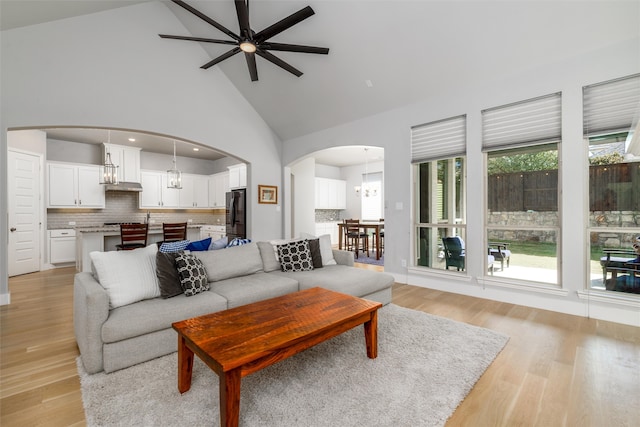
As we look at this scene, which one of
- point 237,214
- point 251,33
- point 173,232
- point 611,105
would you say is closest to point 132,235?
point 173,232

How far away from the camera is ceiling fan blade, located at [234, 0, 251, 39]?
2.48 meters

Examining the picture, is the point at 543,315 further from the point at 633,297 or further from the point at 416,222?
the point at 416,222

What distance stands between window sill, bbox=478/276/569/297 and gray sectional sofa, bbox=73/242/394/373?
1402 millimetres

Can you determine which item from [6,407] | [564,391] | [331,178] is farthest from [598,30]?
[331,178]

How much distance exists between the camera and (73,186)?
6.44m

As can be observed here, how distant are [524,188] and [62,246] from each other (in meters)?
8.36

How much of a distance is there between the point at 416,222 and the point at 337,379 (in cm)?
316

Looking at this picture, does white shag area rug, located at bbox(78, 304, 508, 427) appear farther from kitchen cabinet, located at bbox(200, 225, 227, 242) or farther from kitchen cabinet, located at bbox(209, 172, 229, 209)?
kitchen cabinet, located at bbox(209, 172, 229, 209)

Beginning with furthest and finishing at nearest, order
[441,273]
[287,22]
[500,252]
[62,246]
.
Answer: [62,246], [441,273], [500,252], [287,22]

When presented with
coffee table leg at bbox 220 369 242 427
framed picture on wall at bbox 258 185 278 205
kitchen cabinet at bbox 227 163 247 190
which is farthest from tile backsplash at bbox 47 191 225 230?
coffee table leg at bbox 220 369 242 427

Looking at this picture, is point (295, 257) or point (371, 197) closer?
point (295, 257)

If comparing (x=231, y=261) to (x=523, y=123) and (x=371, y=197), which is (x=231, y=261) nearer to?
(x=523, y=123)

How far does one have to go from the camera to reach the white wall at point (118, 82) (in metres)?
3.65

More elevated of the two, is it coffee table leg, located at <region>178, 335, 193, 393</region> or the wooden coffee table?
the wooden coffee table
